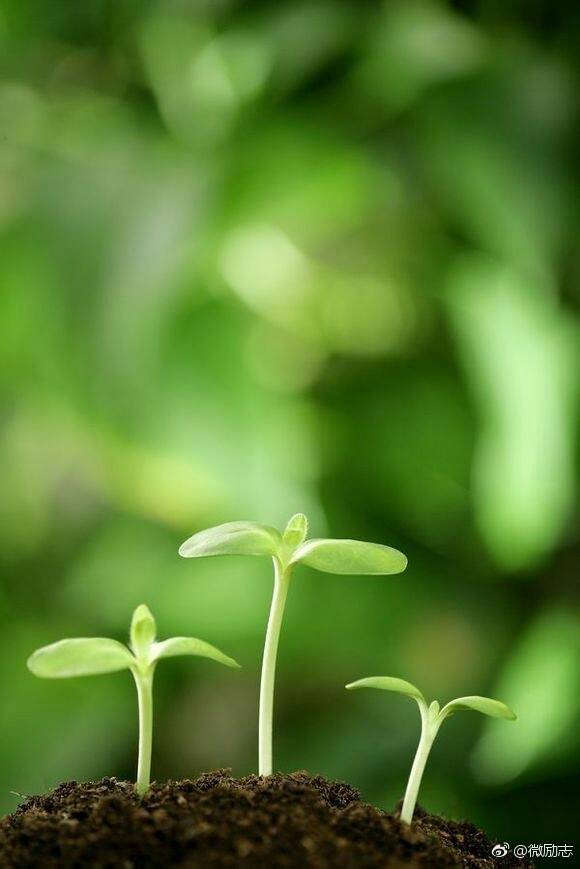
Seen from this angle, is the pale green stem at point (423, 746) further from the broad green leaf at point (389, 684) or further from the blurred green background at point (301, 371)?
the blurred green background at point (301, 371)

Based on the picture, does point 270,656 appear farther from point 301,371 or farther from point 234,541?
point 301,371

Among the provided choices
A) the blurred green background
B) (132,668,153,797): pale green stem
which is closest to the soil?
(132,668,153,797): pale green stem

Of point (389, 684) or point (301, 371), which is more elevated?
point (301, 371)

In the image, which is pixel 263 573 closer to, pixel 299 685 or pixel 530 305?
pixel 299 685

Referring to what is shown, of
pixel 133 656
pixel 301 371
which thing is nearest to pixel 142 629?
pixel 133 656

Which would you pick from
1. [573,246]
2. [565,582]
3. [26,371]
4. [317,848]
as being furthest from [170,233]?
[317,848]

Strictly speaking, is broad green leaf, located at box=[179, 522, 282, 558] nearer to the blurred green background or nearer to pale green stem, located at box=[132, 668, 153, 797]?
pale green stem, located at box=[132, 668, 153, 797]
